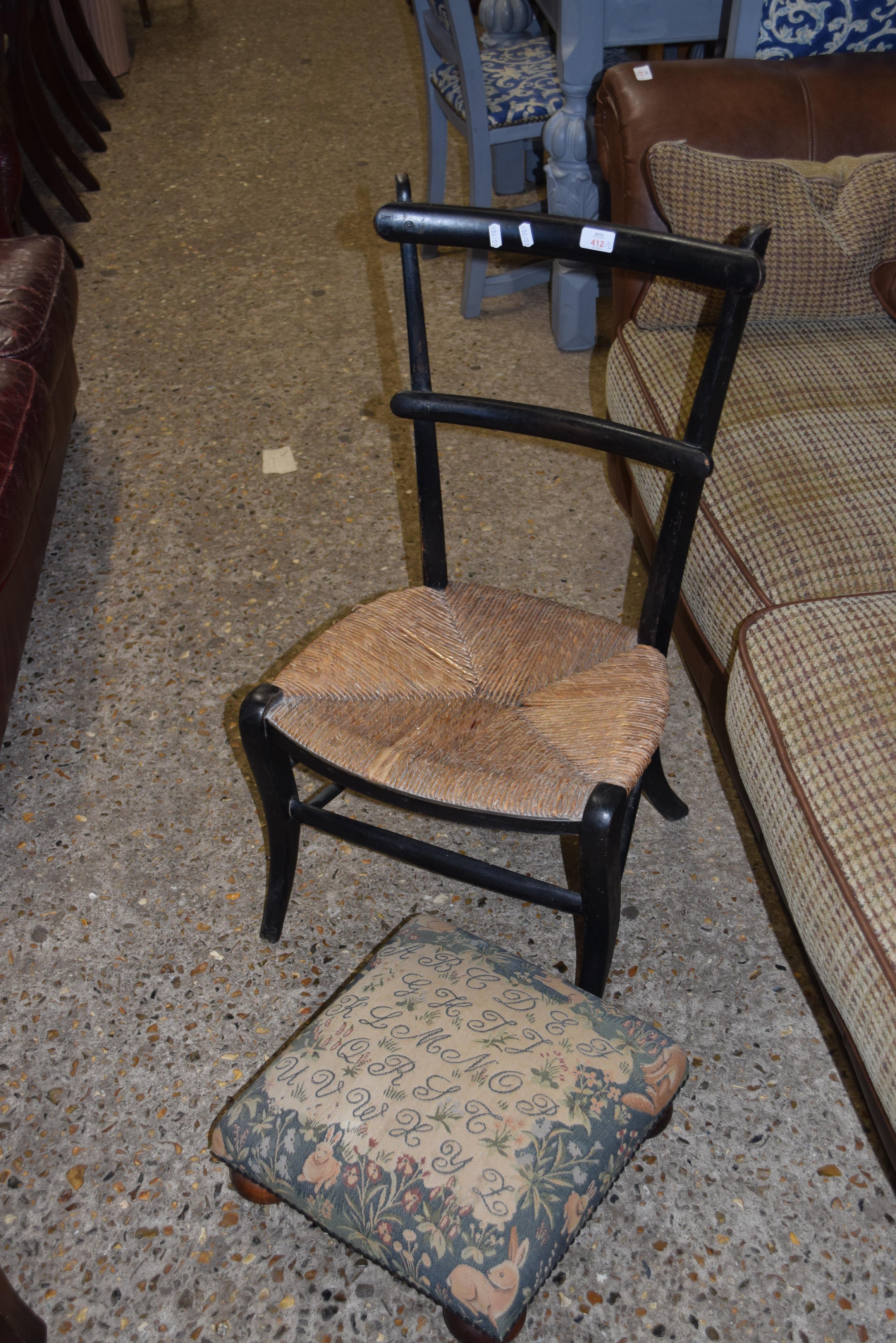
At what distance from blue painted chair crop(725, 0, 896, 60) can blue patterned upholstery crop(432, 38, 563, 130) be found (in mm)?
591

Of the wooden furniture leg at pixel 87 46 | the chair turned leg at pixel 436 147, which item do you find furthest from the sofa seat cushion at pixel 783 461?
the wooden furniture leg at pixel 87 46

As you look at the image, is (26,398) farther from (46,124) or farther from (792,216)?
(46,124)

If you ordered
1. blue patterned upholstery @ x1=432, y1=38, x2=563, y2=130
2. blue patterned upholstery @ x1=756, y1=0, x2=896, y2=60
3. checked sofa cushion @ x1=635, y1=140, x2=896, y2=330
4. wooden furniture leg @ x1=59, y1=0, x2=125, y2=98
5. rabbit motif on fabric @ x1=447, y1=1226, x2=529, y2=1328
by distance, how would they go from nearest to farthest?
rabbit motif on fabric @ x1=447, y1=1226, x2=529, y2=1328 → checked sofa cushion @ x1=635, y1=140, x2=896, y2=330 → blue patterned upholstery @ x1=756, y1=0, x2=896, y2=60 → blue patterned upholstery @ x1=432, y1=38, x2=563, y2=130 → wooden furniture leg @ x1=59, y1=0, x2=125, y2=98

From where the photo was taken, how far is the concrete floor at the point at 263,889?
3.75 ft

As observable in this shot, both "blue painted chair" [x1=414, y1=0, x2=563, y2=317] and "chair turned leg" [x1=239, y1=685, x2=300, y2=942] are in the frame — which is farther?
"blue painted chair" [x1=414, y1=0, x2=563, y2=317]

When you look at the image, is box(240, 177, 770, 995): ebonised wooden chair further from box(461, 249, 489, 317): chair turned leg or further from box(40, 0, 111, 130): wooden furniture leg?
box(40, 0, 111, 130): wooden furniture leg

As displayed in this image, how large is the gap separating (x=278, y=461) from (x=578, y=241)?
1.37 metres

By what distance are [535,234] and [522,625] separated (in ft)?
1.52

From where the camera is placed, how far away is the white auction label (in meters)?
1.13

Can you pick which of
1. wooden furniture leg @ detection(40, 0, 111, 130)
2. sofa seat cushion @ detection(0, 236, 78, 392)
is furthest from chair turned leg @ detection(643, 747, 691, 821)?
wooden furniture leg @ detection(40, 0, 111, 130)

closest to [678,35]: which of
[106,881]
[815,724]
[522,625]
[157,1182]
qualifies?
[522,625]

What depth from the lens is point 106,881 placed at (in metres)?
1.57

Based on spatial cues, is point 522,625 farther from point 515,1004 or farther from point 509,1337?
point 509,1337

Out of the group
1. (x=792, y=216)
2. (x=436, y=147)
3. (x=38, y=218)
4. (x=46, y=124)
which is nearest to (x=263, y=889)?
(x=792, y=216)
